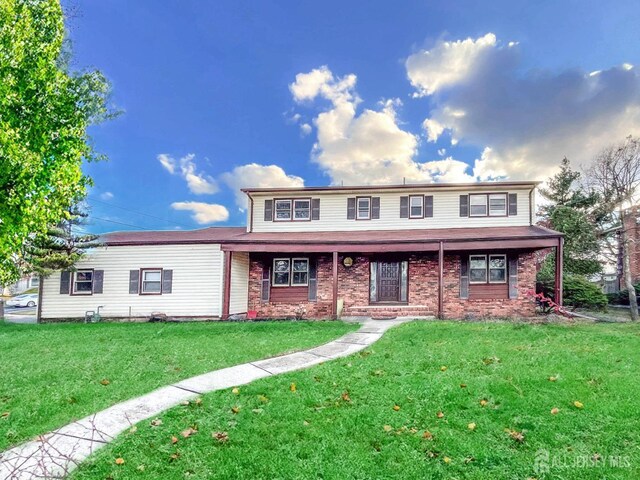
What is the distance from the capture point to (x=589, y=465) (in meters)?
2.89

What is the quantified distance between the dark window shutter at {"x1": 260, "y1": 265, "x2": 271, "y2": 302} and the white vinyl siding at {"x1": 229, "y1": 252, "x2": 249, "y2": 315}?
0.63 meters

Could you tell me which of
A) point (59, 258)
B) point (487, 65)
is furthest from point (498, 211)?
point (59, 258)

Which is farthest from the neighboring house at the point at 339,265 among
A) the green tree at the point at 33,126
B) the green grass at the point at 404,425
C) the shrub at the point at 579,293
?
the green grass at the point at 404,425

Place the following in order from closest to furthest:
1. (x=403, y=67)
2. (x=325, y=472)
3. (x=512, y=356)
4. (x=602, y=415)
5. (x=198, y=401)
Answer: (x=325, y=472) < (x=602, y=415) < (x=198, y=401) < (x=512, y=356) < (x=403, y=67)

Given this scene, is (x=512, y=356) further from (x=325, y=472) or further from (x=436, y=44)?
(x=436, y=44)

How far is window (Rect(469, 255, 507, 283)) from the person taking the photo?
559 inches

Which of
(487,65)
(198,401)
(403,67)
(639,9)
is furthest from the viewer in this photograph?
(403,67)

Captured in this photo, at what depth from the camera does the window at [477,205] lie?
14.8 metres

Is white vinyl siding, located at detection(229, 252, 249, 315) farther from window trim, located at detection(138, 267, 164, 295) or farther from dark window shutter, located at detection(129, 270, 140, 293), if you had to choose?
dark window shutter, located at detection(129, 270, 140, 293)

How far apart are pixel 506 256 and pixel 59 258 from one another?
55.7 feet

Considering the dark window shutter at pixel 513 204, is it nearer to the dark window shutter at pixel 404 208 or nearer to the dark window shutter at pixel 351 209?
the dark window shutter at pixel 404 208

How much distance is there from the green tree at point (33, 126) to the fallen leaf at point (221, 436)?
5426mm

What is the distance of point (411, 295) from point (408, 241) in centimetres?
274

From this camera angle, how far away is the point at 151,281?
14234mm
